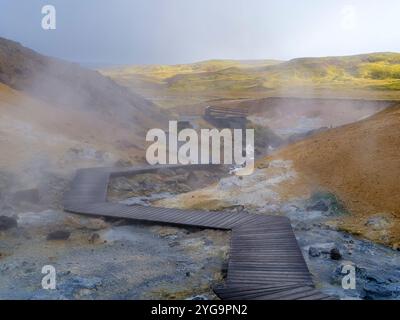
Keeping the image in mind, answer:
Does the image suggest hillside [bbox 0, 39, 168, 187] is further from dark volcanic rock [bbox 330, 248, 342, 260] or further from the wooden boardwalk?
dark volcanic rock [bbox 330, 248, 342, 260]

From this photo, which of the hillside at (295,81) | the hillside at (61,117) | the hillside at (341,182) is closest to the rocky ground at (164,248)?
the hillside at (341,182)

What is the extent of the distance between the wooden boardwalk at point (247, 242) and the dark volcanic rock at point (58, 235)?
7.71 feet

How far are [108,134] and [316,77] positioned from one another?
8722 centimetres

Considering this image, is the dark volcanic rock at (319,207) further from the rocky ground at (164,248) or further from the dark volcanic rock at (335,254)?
the dark volcanic rock at (335,254)

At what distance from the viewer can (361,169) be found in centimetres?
1792

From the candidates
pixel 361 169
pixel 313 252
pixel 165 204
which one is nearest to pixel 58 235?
pixel 165 204

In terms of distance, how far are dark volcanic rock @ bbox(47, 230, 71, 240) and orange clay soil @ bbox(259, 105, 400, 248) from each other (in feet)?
30.9

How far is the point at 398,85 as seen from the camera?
8119 centimetres

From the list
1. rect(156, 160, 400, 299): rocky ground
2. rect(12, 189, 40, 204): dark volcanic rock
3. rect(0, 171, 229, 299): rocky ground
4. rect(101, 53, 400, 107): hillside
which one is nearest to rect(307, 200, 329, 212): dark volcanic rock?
rect(156, 160, 400, 299): rocky ground

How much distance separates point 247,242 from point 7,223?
8.46 meters

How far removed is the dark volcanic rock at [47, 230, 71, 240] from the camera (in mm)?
14281

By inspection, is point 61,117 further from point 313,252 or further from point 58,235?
point 313,252

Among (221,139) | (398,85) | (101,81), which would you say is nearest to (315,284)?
(221,139)
